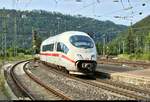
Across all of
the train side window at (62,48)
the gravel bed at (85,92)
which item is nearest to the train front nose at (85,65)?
the train side window at (62,48)

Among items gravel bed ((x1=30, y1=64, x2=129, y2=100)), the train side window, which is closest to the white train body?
the train side window

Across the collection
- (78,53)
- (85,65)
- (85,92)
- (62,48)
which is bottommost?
(85,92)

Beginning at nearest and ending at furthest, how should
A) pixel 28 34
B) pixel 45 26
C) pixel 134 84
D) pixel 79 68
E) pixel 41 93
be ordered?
pixel 41 93, pixel 134 84, pixel 79 68, pixel 28 34, pixel 45 26

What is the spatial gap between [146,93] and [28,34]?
10996 centimetres

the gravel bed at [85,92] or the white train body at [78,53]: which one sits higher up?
the white train body at [78,53]

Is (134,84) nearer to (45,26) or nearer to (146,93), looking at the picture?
(146,93)

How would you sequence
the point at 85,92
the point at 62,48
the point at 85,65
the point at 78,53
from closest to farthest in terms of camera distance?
the point at 85,92 < the point at 85,65 < the point at 78,53 < the point at 62,48

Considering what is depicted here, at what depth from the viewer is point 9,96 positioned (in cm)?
1711

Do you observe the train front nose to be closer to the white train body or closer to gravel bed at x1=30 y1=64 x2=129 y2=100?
the white train body

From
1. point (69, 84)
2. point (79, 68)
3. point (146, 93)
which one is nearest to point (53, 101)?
point (146, 93)

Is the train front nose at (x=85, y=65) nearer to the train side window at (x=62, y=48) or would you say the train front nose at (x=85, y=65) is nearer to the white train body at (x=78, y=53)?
the white train body at (x=78, y=53)

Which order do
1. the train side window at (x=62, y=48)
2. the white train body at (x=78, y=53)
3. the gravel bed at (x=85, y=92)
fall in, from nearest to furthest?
the gravel bed at (x=85, y=92) < the white train body at (x=78, y=53) < the train side window at (x=62, y=48)

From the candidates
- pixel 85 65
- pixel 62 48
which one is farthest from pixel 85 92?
pixel 62 48

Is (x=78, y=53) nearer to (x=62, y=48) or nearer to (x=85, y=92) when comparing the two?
(x=62, y=48)
